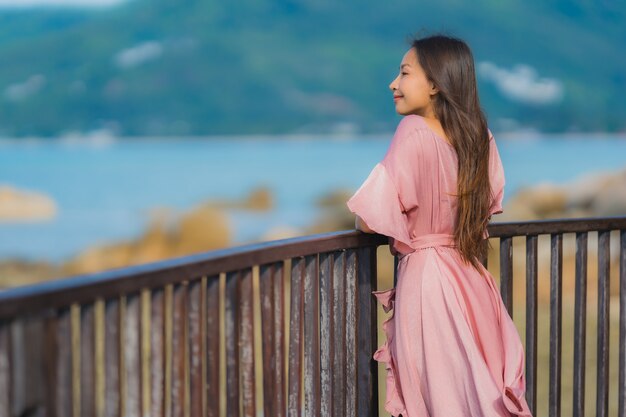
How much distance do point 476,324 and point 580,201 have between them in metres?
22.4

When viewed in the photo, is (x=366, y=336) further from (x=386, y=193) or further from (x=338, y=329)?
(x=386, y=193)

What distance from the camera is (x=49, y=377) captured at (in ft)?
5.09

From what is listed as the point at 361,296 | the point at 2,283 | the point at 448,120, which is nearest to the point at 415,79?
the point at 448,120

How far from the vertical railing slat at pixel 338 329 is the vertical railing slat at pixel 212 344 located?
529mm

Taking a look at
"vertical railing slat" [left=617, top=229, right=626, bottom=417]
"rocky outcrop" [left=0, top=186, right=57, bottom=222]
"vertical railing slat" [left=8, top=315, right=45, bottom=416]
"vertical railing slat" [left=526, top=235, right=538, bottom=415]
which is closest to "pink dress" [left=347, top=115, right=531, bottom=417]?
"vertical railing slat" [left=526, top=235, right=538, bottom=415]

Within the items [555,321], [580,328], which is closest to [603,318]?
[580,328]

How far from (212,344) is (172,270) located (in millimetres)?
215

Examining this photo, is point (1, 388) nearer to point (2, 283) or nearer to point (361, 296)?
point (361, 296)

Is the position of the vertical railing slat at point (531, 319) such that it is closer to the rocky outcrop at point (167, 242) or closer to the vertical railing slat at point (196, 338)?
the vertical railing slat at point (196, 338)

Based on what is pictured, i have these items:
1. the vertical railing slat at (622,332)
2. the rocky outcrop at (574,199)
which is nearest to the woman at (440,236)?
the vertical railing slat at (622,332)

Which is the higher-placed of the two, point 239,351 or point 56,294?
point 56,294

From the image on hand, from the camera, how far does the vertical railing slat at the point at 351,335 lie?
2.53 metres

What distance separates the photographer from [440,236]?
2.46 meters

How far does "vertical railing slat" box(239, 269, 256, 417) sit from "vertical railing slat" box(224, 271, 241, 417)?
0.06 feet
